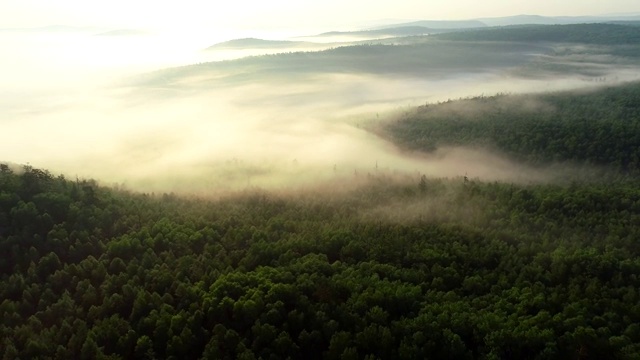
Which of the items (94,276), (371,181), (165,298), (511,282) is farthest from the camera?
(371,181)

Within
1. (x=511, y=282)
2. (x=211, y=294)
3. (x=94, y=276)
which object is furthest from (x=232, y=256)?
(x=511, y=282)

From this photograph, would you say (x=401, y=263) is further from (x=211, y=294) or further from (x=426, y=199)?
(x=426, y=199)

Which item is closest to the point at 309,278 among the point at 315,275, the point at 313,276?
the point at 313,276

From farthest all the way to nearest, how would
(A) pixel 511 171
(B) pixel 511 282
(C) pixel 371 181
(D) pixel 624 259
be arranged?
(A) pixel 511 171
(C) pixel 371 181
(D) pixel 624 259
(B) pixel 511 282
